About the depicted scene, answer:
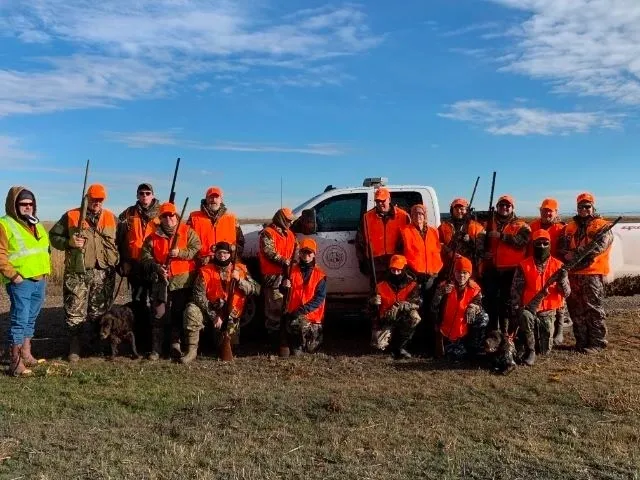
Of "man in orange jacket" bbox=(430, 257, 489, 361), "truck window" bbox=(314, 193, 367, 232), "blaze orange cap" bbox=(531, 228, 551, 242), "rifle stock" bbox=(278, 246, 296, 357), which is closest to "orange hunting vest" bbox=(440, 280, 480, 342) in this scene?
"man in orange jacket" bbox=(430, 257, 489, 361)

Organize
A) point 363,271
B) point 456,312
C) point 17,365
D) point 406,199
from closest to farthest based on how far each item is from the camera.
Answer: point 17,365
point 456,312
point 363,271
point 406,199

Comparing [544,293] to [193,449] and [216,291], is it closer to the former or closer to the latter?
[216,291]

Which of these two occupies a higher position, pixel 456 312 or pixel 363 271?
pixel 363 271

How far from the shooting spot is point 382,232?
7.82 meters

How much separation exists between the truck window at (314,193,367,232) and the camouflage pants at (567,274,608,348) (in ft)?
9.13

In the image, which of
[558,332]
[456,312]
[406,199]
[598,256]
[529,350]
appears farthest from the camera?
[406,199]

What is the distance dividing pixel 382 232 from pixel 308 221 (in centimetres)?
97

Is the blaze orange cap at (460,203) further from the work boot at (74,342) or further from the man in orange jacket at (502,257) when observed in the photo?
the work boot at (74,342)

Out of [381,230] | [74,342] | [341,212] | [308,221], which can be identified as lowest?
[74,342]

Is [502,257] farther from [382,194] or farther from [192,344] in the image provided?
[192,344]

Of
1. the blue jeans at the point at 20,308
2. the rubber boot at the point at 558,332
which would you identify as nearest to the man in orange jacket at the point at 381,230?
the rubber boot at the point at 558,332

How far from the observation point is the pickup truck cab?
8391mm

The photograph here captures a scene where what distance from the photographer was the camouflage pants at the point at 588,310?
771cm

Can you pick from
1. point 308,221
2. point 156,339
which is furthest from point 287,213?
point 156,339
